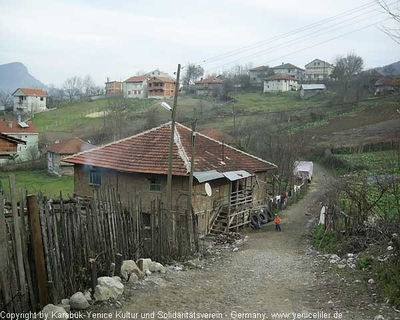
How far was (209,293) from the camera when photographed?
311 inches

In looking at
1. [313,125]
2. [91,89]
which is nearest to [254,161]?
[313,125]

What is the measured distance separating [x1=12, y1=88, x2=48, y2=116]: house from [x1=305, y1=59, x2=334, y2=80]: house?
215ft

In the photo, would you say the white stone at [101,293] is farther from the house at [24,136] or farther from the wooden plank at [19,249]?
the house at [24,136]

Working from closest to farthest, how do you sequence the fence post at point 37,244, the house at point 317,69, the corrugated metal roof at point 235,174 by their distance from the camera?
the fence post at point 37,244 → the corrugated metal roof at point 235,174 → the house at point 317,69

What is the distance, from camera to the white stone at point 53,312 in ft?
19.0

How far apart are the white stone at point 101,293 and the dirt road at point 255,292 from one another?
0.32 meters

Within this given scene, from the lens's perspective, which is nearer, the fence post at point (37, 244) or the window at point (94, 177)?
the fence post at point (37, 244)

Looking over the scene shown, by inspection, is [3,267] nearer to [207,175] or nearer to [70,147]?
[207,175]

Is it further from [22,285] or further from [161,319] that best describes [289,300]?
[22,285]

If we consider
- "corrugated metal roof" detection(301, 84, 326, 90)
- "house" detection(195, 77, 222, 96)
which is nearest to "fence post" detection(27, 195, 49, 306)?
"house" detection(195, 77, 222, 96)

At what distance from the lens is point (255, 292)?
27.2 feet

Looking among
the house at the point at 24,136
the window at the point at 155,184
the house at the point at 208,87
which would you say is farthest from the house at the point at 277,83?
the window at the point at 155,184

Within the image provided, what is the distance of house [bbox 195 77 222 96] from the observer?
84562 millimetres

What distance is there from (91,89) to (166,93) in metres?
38.0
